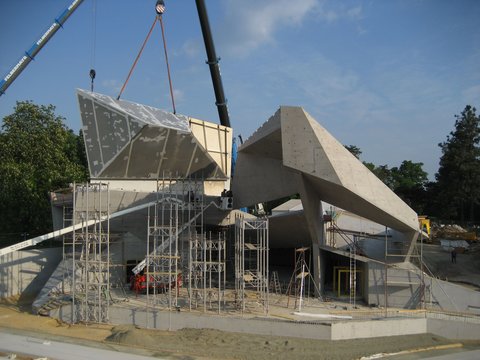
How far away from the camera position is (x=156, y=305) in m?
21.6

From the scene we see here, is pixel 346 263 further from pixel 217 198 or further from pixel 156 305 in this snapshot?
pixel 156 305

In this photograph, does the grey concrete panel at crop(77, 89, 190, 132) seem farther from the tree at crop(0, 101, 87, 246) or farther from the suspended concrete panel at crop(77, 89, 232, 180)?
the tree at crop(0, 101, 87, 246)

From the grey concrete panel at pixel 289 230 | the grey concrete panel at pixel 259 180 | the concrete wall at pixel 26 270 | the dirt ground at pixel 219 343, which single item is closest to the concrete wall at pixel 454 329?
the dirt ground at pixel 219 343

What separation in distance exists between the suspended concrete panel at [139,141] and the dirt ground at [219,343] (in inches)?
410

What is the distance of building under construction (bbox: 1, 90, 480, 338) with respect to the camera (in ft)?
70.2

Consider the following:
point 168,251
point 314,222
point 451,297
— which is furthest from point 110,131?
point 451,297

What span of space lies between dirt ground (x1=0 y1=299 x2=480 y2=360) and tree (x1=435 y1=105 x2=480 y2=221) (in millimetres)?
28556

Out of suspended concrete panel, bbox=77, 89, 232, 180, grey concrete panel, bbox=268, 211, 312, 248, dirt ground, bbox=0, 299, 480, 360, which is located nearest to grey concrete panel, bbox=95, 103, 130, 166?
suspended concrete panel, bbox=77, 89, 232, 180

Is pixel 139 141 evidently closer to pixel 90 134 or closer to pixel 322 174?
pixel 90 134

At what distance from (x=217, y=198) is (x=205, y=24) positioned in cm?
1472

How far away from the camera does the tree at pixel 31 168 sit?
39188 millimetres

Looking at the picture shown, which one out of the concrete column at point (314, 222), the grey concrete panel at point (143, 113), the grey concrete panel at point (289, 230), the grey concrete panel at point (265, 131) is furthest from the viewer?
the grey concrete panel at point (289, 230)

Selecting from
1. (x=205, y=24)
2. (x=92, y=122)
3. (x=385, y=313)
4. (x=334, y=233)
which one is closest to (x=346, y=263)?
(x=334, y=233)

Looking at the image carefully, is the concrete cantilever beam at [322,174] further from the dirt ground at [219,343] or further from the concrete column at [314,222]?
the dirt ground at [219,343]
